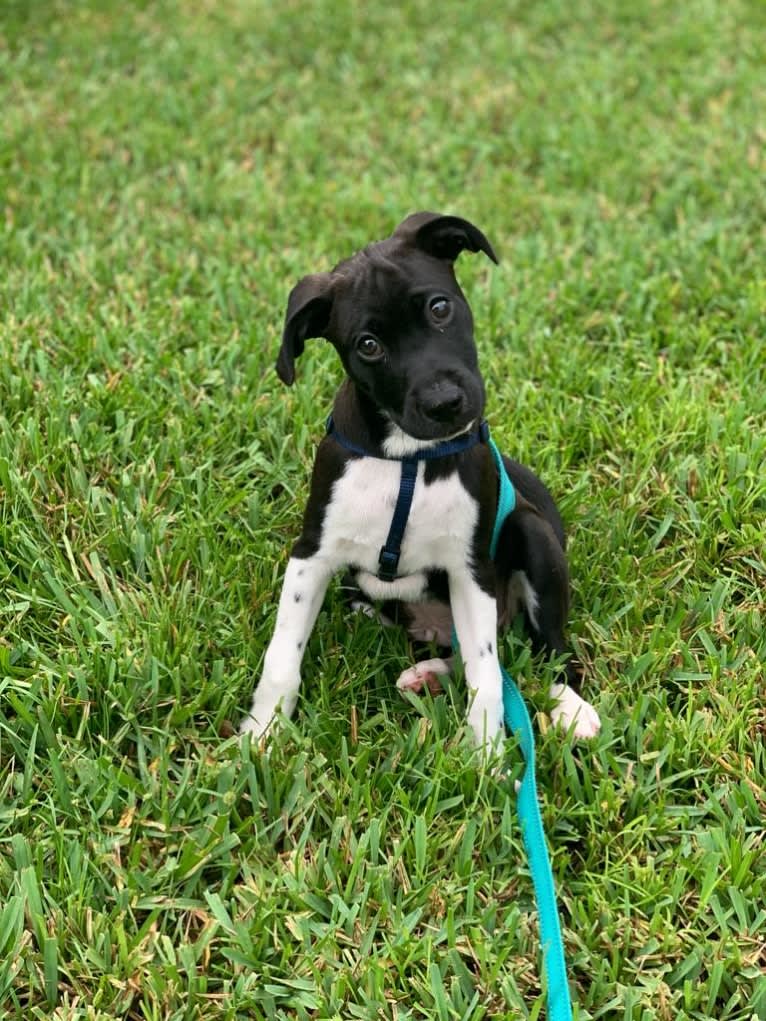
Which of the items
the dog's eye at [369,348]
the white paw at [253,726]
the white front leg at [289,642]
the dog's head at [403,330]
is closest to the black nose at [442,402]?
the dog's head at [403,330]

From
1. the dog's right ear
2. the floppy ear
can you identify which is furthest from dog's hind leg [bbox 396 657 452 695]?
the floppy ear

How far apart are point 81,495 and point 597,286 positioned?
282 centimetres

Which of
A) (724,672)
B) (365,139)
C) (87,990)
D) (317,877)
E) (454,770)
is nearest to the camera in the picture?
(87,990)

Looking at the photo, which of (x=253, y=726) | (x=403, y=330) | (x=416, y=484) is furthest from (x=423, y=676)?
(x=403, y=330)

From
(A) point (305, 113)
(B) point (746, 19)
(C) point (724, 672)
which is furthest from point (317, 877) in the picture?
(B) point (746, 19)

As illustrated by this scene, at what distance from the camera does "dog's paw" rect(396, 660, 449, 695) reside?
149 inches

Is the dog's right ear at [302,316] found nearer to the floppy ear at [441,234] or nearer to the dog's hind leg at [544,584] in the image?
the floppy ear at [441,234]

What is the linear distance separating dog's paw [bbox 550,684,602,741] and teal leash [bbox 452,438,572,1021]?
0.13 meters

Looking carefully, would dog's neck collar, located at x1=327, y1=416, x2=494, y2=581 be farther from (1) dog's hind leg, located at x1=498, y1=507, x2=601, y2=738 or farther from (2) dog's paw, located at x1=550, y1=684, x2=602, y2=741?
(2) dog's paw, located at x1=550, y1=684, x2=602, y2=741

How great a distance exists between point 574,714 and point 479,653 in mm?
352

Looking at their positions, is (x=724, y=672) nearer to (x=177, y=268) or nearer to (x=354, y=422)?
(x=354, y=422)

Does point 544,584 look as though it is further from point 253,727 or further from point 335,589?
point 253,727

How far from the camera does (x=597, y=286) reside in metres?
5.98

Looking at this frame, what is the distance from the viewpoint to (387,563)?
3.57 m
